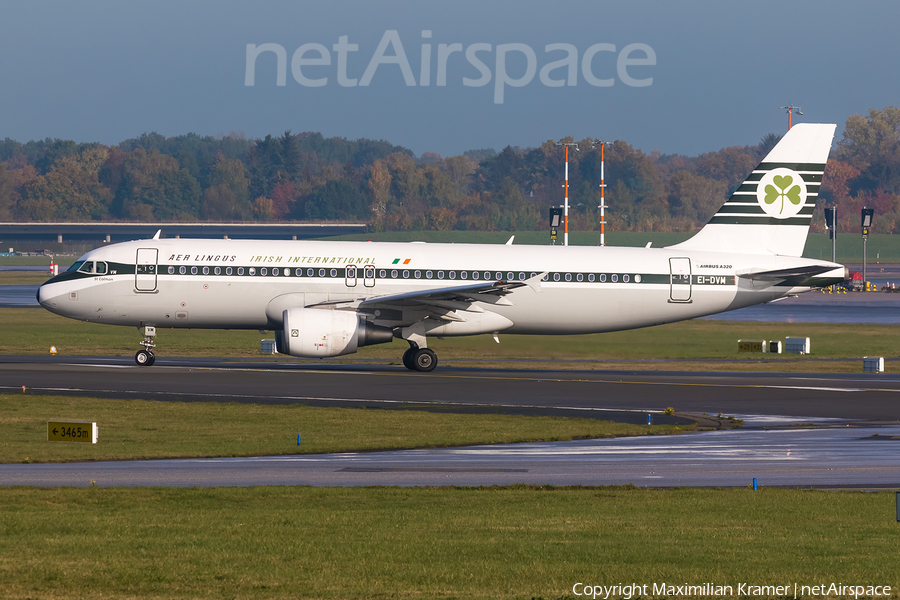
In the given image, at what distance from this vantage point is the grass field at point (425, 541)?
11578 millimetres

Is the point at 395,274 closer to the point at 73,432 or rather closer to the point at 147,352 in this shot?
the point at 147,352

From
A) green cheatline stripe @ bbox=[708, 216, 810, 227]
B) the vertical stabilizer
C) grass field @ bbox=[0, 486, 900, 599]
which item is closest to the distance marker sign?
grass field @ bbox=[0, 486, 900, 599]

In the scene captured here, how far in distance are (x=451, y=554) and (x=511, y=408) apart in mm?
17090

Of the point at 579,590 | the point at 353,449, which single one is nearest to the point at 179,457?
the point at 353,449

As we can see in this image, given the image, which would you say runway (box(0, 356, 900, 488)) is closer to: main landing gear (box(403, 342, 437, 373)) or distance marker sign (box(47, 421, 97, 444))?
main landing gear (box(403, 342, 437, 373))

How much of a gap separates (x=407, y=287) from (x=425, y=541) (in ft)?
85.7

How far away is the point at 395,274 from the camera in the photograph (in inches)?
1563

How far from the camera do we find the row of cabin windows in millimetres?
39250

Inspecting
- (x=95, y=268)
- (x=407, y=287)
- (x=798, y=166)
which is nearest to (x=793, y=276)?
(x=798, y=166)

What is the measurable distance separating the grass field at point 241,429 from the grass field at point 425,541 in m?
5.04

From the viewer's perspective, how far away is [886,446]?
77.3ft

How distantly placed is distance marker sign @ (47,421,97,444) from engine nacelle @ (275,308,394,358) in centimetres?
1445

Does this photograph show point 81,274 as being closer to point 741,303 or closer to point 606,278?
point 606,278

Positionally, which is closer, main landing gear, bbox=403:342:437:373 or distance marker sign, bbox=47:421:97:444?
distance marker sign, bbox=47:421:97:444
